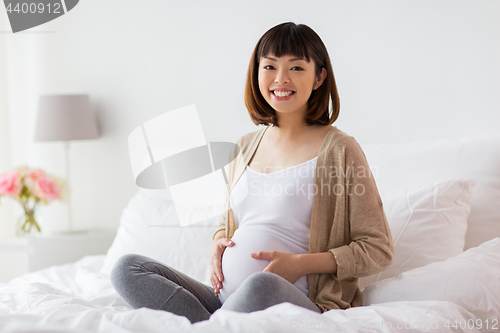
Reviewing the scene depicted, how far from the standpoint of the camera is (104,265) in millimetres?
1709

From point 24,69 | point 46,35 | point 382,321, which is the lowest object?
point 382,321

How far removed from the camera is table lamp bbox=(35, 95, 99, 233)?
2275 millimetres

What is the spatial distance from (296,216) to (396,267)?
34 centimetres

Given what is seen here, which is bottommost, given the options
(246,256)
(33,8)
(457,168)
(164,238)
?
(164,238)

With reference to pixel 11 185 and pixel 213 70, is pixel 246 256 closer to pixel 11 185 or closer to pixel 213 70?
pixel 213 70

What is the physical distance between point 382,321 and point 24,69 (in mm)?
2437

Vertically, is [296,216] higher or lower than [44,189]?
higher

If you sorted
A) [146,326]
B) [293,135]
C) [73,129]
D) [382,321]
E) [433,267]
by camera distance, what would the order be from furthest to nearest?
[73,129]
[293,135]
[433,267]
[382,321]
[146,326]

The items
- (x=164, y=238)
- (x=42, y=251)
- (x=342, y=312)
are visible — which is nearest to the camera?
(x=342, y=312)

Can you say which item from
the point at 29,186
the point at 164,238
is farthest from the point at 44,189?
the point at 164,238

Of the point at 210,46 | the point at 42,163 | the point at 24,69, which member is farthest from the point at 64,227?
the point at 210,46

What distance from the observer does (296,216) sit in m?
1.10

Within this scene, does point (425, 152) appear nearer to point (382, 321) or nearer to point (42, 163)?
point (382, 321)

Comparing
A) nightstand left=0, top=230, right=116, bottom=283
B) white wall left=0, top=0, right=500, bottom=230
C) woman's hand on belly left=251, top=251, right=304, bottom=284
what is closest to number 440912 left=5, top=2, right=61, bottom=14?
white wall left=0, top=0, right=500, bottom=230
